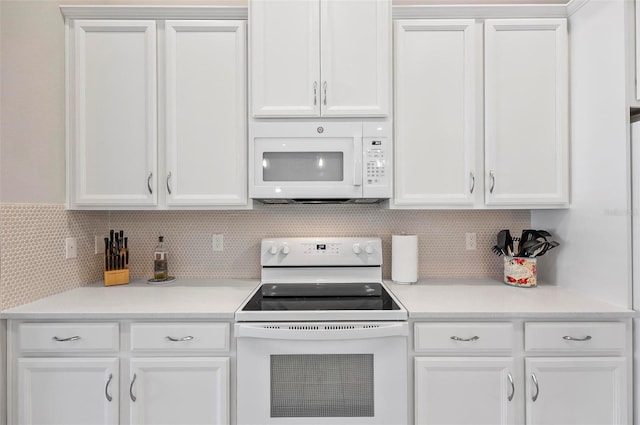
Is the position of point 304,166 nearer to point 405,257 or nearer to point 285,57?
point 285,57

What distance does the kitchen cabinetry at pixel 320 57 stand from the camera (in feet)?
5.70

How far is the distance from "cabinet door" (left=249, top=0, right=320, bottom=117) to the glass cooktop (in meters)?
0.93

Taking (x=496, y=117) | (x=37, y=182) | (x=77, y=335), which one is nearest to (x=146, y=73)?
(x=37, y=182)

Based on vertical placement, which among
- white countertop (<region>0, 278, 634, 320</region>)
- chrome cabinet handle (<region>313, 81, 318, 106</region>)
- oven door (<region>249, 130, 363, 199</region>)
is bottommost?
white countertop (<region>0, 278, 634, 320</region>)

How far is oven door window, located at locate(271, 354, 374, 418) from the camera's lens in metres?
1.46

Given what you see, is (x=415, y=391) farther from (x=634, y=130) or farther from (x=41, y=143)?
(x=41, y=143)

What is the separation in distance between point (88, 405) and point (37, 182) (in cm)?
104

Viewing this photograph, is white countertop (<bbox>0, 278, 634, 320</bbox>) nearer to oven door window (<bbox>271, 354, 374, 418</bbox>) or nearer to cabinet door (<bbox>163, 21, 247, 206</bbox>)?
oven door window (<bbox>271, 354, 374, 418</bbox>)

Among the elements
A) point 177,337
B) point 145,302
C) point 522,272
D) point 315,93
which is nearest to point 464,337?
point 522,272

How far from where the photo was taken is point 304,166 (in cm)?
176

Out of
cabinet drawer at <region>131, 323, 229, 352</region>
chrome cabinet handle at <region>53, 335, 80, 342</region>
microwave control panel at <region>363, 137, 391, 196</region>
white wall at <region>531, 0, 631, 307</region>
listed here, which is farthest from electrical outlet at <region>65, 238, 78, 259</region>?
white wall at <region>531, 0, 631, 307</region>

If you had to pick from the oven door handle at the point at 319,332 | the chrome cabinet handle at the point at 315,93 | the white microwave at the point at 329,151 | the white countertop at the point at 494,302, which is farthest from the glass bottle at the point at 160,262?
the white countertop at the point at 494,302

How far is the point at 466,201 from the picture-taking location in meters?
1.79

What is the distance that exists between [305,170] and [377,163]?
37 cm
